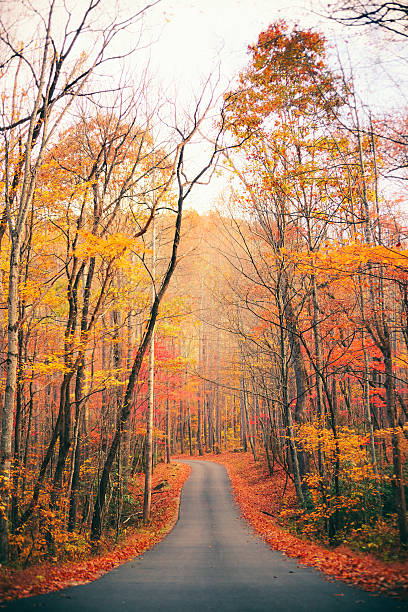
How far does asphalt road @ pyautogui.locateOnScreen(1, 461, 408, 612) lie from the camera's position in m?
3.78

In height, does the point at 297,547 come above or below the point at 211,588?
below

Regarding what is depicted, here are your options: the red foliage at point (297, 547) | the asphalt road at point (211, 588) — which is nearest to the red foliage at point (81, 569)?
the asphalt road at point (211, 588)

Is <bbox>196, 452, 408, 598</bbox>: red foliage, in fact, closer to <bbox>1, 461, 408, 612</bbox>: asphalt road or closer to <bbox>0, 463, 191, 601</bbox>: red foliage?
<bbox>1, 461, 408, 612</bbox>: asphalt road

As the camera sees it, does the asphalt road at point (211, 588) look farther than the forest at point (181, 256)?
No

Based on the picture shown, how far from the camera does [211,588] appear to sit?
4629 mm

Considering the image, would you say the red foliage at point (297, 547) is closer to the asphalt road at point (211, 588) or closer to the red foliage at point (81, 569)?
the asphalt road at point (211, 588)

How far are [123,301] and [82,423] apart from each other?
4.22 metres

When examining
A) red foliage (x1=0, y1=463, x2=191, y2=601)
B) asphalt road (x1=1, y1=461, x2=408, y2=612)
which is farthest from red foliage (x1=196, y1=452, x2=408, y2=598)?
red foliage (x1=0, y1=463, x2=191, y2=601)

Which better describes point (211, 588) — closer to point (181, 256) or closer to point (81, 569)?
point (81, 569)

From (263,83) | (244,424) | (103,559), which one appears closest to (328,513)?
(103,559)

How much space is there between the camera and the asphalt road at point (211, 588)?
3784mm

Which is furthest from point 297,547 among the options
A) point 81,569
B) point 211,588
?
point 81,569

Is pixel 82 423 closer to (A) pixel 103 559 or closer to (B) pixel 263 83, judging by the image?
(A) pixel 103 559

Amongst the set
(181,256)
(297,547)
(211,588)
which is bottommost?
(297,547)
